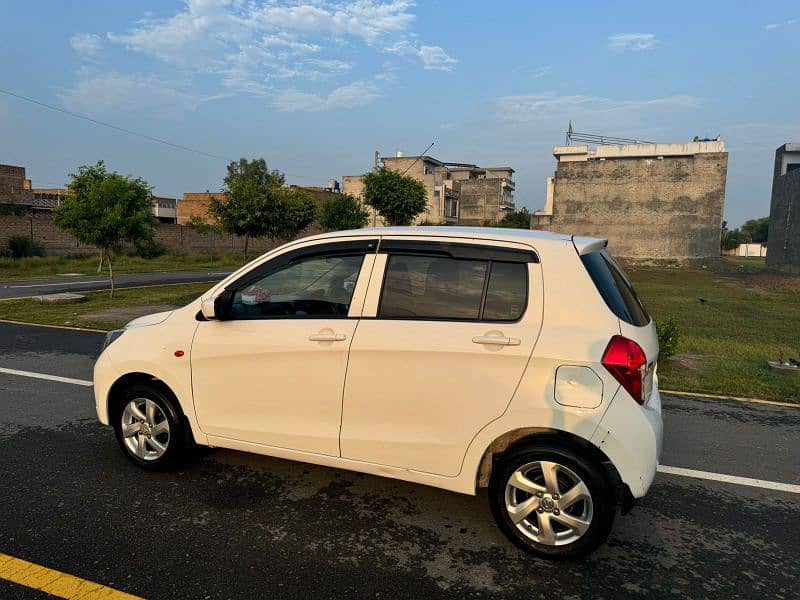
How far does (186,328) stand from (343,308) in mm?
1211

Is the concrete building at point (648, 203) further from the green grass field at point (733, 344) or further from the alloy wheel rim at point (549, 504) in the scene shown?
the alloy wheel rim at point (549, 504)

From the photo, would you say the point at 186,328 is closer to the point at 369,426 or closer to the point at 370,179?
the point at 369,426

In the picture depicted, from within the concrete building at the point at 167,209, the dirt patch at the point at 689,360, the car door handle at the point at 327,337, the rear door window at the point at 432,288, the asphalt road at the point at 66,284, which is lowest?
the asphalt road at the point at 66,284

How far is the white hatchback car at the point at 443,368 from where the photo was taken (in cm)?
293

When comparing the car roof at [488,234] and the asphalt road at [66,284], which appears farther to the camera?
the asphalt road at [66,284]

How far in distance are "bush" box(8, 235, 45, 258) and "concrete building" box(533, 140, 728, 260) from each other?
1797 inches

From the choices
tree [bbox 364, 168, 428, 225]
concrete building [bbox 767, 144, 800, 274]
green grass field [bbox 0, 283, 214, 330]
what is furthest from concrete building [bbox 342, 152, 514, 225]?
green grass field [bbox 0, 283, 214, 330]

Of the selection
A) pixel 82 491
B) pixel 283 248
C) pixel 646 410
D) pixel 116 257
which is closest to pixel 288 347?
pixel 283 248

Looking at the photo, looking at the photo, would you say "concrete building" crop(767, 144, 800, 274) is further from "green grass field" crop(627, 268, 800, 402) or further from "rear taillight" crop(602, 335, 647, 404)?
"rear taillight" crop(602, 335, 647, 404)

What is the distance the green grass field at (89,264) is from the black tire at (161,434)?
22.9 m

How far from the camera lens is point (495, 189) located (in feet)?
310

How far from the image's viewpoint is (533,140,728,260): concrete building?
52959 mm

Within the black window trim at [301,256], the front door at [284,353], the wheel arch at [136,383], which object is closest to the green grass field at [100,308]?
the wheel arch at [136,383]

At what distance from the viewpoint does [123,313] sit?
1256cm
